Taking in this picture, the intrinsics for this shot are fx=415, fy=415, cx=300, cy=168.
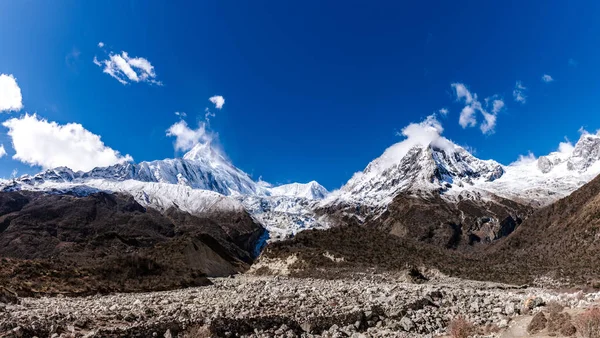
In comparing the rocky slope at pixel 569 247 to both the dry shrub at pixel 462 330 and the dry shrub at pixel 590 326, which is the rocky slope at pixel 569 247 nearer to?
the dry shrub at pixel 462 330

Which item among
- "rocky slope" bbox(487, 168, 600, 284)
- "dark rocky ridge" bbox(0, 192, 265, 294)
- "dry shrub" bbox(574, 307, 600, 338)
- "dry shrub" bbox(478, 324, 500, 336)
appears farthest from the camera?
"rocky slope" bbox(487, 168, 600, 284)

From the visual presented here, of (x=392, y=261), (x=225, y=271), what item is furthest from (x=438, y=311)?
(x=225, y=271)

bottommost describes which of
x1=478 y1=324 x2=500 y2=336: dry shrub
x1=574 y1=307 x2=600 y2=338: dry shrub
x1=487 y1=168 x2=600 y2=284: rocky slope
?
x1=574 y1=307 x2=600 y2=338: dry shrub

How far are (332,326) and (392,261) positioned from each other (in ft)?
127

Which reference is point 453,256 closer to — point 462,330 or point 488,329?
point 488,329

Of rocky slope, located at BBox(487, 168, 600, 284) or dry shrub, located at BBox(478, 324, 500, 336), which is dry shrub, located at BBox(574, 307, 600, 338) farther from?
rocky slope, located at BBox(487, 168, 600, 284)

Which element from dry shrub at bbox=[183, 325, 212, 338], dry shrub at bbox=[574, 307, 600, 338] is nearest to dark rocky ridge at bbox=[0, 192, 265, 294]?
dry shrub at bbox=[183, 325, 212, 338]

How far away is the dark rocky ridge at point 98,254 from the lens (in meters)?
31.9

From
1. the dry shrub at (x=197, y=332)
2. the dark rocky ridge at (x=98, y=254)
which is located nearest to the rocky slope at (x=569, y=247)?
the dry shrub at (x=197, y=332)

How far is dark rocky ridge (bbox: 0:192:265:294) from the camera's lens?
31889mm

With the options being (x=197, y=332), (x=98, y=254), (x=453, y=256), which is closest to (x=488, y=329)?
(x=197, y=332)

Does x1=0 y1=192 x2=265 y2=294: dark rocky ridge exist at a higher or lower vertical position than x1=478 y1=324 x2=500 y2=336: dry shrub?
higher

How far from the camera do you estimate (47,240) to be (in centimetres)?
15525

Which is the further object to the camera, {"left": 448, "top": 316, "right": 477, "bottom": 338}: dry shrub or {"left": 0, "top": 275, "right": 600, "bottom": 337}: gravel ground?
{"left": 448, "top": 316, "right": 477, "bottom": 338}: dry shrub
